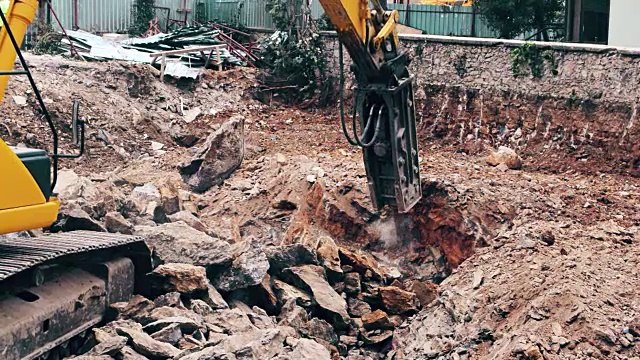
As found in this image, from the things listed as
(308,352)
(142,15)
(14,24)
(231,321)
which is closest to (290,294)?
(231,321)

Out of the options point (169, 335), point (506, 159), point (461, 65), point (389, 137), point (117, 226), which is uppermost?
point (461, 65)

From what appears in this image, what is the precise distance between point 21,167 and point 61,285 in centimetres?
130

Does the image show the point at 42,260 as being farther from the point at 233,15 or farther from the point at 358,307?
the point at 233,15

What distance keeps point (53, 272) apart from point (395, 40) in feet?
14.2

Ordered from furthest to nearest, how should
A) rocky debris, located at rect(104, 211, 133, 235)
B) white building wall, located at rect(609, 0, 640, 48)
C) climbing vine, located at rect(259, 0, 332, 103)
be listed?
climbing vine, located at rect(259, 0, 332, 103) < white building wall, located at rect(609, 0, 640, 48) < rocky debris, located at rect(104, 211, 133, 235)

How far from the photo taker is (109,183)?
40.4ft

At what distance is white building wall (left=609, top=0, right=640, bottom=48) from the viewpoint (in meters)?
17.0

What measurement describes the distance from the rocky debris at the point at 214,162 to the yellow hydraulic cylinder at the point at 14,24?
666 cm

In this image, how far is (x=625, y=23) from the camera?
17.2 meters

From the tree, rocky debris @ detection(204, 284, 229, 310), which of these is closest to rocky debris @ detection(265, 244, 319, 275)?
rocky debris @ detection(204, 284, 229, 310)

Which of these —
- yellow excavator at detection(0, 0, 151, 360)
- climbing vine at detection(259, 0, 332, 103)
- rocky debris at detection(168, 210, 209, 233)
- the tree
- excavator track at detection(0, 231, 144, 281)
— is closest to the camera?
yellow excavator at detection(0, 0, 151, 360)

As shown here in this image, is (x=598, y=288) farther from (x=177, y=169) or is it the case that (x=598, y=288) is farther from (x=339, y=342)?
(x=177, y=169)

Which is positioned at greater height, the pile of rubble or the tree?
the tree

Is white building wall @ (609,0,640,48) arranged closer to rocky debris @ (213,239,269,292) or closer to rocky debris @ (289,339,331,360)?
rocky debris @ (213,239,269,292)
